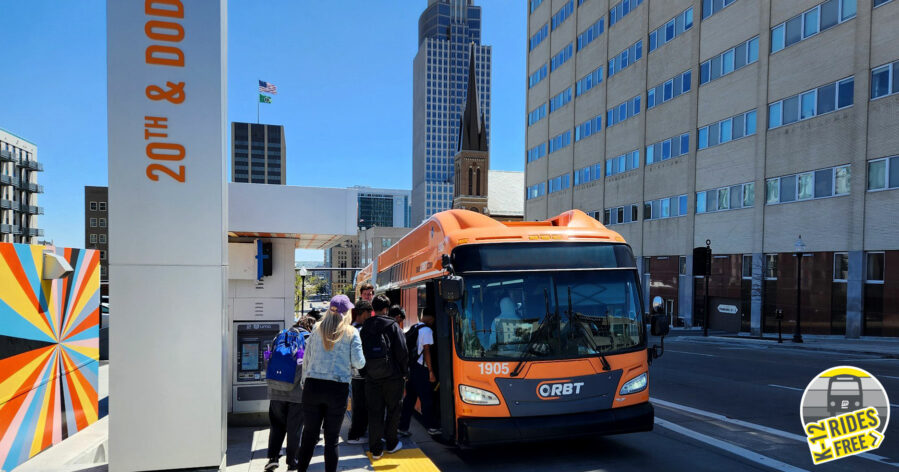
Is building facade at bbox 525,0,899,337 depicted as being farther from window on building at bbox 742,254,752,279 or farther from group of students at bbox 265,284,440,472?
group of students at bbox 265,284,440,472

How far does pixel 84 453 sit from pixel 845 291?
28525 mm

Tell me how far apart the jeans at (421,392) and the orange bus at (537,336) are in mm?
185

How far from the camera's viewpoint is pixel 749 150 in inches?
1165

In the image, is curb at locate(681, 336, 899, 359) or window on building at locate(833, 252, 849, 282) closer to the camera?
curb at locate(681, 336, 899, 359)

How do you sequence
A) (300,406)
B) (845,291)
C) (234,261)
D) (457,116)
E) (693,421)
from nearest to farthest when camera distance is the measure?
(300,406), (234,261), (693,421), (845,291), (457,116)

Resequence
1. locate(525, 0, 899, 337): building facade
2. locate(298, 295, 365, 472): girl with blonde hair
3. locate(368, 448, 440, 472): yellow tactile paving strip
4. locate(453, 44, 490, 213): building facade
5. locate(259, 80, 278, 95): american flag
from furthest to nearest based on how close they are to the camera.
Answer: locate(453, 44, 490, 213): building facade → locate(525, 0, 899, 337): building facade → locate(259, 80, 278, 95): american flag → locate(368, 448, 440, 472): yellow tactile paving strip → locate(298, 295, 365, 472): girl with blonde hair

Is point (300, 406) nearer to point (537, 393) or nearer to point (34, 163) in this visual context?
point (537, 393)

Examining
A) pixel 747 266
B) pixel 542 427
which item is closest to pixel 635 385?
pixel 542 427

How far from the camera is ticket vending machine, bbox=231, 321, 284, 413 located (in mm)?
7461

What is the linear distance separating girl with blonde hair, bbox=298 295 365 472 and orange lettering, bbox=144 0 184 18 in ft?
9.20

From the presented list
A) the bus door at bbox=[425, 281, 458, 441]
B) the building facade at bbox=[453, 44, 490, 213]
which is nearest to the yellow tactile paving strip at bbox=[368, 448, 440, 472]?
the bus door at bbox=[425, 281, 458, 441]

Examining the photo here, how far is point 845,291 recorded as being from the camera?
2447 cm

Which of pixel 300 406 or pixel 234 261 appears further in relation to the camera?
pixel 234 261

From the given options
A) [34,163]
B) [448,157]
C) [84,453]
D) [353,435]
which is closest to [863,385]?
[353,435]
